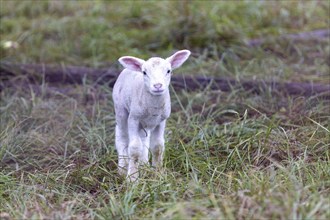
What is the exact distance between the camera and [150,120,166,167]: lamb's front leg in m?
5.25

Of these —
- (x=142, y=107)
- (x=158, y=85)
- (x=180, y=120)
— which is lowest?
(x=180, y=120)

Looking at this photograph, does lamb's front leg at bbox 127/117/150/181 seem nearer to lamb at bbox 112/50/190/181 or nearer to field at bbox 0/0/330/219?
lamb at bbox 112/50/190/181

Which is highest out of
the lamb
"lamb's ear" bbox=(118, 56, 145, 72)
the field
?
"lamb's ear" bbox=(118, 56, 145, 72)

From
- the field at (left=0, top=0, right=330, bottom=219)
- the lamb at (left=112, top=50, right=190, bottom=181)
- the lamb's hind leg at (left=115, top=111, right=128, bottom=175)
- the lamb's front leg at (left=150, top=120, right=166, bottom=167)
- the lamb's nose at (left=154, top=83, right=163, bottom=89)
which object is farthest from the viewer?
the lamb's hind leg at (left=115, top=111, right=128, bottom=175)

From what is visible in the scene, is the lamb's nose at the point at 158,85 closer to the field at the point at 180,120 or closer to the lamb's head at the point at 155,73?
the lamb's head at the point at 155,73

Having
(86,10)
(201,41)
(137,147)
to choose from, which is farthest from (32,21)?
(137,147)

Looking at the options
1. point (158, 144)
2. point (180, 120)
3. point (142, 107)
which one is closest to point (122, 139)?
point (158, 144)

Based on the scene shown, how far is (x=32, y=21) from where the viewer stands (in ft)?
33.1

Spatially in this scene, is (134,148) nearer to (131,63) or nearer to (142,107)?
(142,107)

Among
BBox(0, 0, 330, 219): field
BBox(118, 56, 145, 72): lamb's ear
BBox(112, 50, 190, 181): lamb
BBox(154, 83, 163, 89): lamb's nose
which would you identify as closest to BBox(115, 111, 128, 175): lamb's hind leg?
BBox(112, 50, 190, 181): lamb

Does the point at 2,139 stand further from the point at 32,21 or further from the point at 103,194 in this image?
the point at 32,21

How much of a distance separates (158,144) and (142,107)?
1.19 feet

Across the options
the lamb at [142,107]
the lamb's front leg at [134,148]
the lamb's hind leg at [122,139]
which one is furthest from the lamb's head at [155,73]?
the lamb's hind leg at [122,139]

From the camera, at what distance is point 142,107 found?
5039 millimetres
